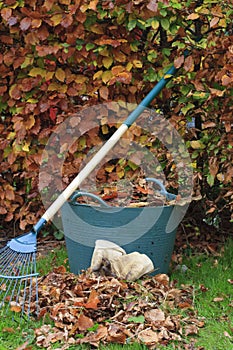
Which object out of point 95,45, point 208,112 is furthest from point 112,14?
point 208,112

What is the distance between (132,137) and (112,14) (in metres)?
0.72

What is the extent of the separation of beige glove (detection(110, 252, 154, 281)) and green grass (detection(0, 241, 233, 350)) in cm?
32

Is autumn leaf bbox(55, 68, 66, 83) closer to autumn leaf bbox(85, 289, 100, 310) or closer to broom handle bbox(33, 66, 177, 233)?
broom handle bbox(33, 66, 177, 233)

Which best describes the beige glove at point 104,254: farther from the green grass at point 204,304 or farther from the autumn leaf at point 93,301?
the green grass at point 204,304

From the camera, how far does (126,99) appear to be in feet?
11.2

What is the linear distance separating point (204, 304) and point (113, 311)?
1.70 feet

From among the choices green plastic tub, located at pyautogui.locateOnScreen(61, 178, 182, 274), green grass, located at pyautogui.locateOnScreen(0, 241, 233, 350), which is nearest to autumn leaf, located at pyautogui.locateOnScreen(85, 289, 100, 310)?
green grass, located at pyautogui.locateOnScreen(0, 241, 233, 350)

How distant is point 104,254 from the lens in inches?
114

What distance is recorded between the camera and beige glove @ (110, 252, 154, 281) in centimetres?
286

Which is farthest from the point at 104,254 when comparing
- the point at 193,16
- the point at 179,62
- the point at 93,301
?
the point at 193,16

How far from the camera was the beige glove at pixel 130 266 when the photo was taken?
2.86 meters

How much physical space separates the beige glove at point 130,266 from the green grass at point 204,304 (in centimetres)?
32

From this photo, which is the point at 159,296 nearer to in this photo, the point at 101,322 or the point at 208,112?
the point at 101,322

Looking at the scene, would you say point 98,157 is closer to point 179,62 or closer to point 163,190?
point 163,190
